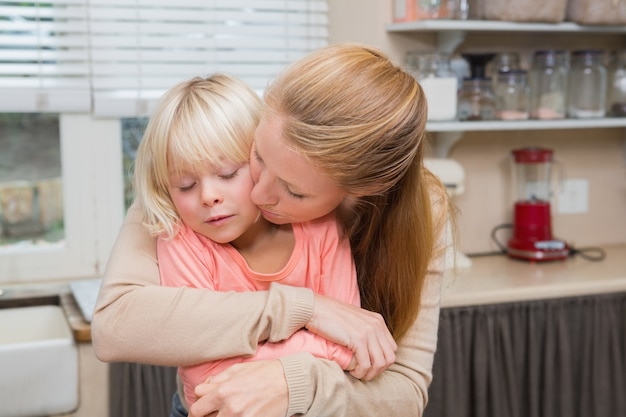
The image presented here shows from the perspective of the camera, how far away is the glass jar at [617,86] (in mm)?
2924

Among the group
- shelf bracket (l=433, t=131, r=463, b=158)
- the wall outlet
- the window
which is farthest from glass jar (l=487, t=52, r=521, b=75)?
the window

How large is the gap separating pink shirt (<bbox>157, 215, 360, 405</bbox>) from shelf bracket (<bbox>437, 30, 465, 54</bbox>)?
151 centimetres

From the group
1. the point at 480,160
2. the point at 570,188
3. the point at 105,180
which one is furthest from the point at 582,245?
the point at 105,180

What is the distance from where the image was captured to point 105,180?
2.67 m

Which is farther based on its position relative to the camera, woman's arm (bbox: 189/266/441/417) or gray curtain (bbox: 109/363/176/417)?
gray curtain (bbox: 109/363/176/417)

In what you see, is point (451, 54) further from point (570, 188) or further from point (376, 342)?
point (376, 342)

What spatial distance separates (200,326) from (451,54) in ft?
6.05

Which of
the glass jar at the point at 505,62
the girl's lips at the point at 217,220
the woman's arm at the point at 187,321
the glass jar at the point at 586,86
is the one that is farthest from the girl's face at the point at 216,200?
the glass jar at the point at 586,86

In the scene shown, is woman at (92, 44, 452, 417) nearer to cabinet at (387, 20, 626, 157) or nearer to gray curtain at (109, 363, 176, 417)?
gray curtain at (109, 363, 176, 417)

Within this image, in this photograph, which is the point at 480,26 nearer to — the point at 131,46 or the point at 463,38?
the point at 463,38

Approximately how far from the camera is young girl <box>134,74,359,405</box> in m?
1.27

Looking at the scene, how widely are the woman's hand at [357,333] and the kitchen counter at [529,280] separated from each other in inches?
40.6

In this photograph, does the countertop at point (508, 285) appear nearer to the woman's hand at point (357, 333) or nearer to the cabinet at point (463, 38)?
the cabinet at point (463, 38)

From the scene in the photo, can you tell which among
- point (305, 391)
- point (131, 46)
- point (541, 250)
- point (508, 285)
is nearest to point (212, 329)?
point (305, 391)
